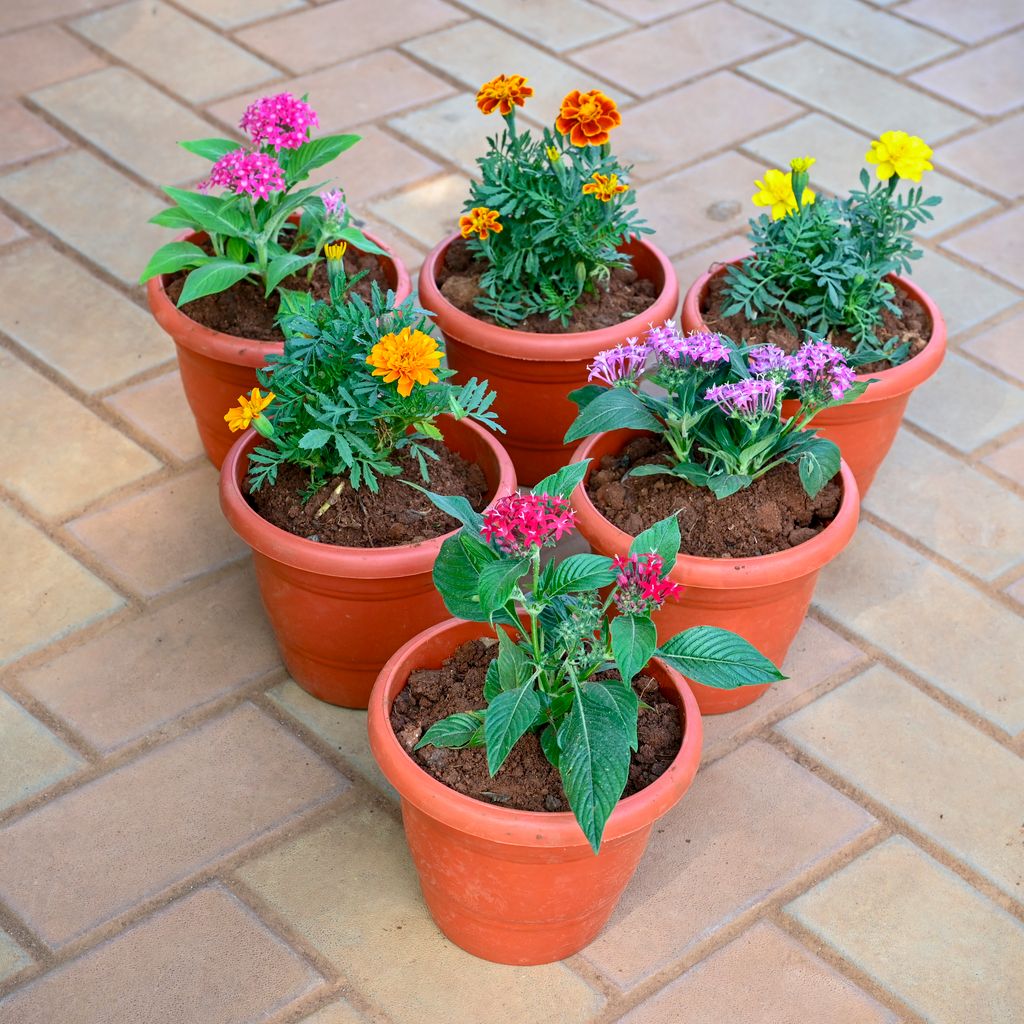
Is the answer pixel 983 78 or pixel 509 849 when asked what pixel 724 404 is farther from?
pixel 983 78

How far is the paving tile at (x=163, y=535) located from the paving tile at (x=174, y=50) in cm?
148

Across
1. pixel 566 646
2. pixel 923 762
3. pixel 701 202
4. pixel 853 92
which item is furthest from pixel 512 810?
pixel 853 92

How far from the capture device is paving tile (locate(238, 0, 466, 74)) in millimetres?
3785

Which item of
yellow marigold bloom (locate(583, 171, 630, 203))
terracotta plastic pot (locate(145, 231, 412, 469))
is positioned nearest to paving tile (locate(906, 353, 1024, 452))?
yellow marigold bloom (locate(583, 171, 630, 203))

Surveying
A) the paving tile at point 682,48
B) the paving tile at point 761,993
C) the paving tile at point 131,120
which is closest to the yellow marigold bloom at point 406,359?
the paving tile at point 761,993

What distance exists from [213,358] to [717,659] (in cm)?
112

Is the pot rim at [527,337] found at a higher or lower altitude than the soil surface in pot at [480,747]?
higher

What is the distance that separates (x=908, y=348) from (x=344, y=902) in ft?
4.45

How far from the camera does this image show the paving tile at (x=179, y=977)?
1822mm

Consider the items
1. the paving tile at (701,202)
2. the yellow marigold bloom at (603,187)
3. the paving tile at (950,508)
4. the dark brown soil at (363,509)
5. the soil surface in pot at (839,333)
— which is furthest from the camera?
the paving tile at (701,202)

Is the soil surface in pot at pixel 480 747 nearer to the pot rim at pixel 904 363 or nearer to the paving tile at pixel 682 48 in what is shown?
the pot rim at pixel 904 363

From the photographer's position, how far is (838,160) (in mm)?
3533

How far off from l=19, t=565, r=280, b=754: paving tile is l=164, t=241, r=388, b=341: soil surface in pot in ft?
1.50

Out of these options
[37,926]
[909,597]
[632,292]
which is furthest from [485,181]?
[37,926]
